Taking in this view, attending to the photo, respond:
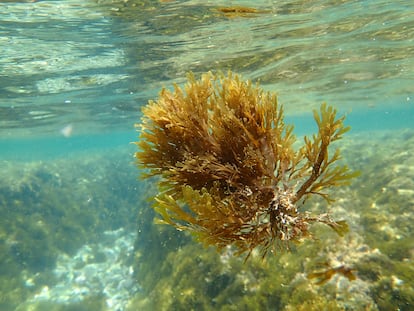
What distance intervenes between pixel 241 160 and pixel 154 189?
14364mm

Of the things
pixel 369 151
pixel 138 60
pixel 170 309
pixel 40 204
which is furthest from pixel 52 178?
pixel 369 151

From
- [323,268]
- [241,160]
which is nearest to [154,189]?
[323,268]

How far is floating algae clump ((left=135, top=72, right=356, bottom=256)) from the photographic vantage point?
141 inches

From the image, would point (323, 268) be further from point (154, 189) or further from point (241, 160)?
point (154, 189)

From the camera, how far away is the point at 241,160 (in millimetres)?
3729

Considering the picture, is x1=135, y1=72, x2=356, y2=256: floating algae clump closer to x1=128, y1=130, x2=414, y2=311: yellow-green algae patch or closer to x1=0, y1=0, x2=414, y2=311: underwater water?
x1=0, y1=0, x2=414, y2=311: underwater water

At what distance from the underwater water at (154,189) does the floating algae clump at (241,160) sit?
2128 mm

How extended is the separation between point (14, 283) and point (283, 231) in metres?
18.2

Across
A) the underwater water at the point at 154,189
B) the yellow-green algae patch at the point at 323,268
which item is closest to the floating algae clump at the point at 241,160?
the underwater water at the point at 154,189

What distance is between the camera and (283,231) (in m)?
3.59

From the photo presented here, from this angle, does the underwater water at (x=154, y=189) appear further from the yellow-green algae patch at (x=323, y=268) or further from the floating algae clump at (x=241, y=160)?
the floating algae clump at (x=241, y=160)

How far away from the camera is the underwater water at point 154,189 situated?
22.1 feet

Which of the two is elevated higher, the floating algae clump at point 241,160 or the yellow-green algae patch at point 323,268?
the floating algae clump at point 241,160

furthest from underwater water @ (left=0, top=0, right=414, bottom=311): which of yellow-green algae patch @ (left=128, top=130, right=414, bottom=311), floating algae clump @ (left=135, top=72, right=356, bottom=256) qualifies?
floating algae clump @ (left=135, top=72, right=356, bottom=256)
